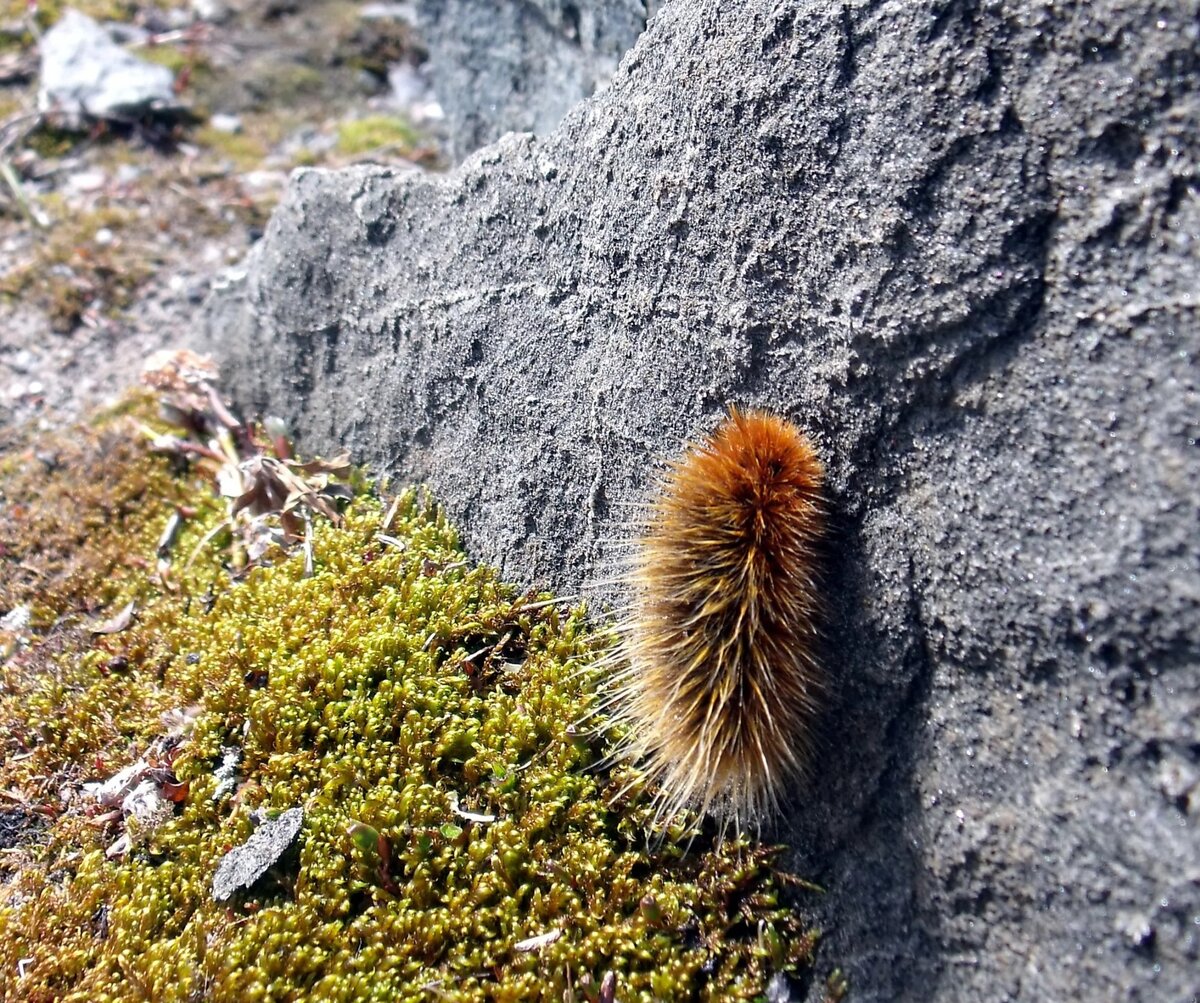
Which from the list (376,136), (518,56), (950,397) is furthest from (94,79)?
(950,397)

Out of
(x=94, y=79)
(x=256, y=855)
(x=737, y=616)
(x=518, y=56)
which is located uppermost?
(x=94, y=79)

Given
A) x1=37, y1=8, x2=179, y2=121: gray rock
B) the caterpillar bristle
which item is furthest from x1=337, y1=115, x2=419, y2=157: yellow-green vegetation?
the caterpillar bristle

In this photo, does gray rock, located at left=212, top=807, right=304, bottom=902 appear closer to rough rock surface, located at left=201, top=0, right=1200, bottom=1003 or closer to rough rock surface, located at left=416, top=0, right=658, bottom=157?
rough rock surface, located at left=201, top=0, right=1200, bottom=1003

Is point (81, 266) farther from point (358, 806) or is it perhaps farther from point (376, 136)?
point (358, 806)

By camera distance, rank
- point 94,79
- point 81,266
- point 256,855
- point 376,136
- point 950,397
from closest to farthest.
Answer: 1. point 950,397
2. point 256,855
3. point 81,266
4. point 376,136
5. point 94,79

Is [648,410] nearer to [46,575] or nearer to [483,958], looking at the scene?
[483,958]

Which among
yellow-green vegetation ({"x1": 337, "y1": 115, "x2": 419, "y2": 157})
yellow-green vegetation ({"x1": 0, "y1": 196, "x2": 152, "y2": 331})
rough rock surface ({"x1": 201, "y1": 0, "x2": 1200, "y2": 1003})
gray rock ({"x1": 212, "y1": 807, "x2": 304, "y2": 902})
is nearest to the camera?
rough rock surface ({"x1": 201, "y1": 0, "x2": 1200, "y2": 1003})

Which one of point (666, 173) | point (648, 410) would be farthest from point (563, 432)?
point (666, 173)
